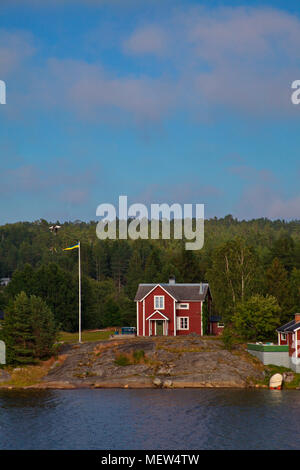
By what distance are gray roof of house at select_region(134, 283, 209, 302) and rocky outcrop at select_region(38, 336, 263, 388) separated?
10683 mm

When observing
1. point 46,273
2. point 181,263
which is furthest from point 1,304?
point 181,263

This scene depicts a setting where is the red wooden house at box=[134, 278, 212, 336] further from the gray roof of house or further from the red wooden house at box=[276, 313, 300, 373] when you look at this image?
the red wooden house at box=[276, 313, 300, 373]

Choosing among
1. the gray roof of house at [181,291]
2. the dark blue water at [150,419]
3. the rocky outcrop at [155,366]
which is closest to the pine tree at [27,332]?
the rocky outcrop at [155,366]

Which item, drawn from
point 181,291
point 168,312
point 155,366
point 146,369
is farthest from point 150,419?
point 181,291

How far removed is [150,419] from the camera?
45562 mm

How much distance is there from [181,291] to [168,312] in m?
3.72

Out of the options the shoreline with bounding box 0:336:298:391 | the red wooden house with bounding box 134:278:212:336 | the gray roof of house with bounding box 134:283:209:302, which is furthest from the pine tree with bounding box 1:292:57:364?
the gray roof of house with bounding box 134:283:209:302

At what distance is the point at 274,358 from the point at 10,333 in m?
26.9

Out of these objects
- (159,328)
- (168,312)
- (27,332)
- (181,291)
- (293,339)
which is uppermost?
(181,291)

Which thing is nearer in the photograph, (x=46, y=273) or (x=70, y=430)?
(x=70, y=430)

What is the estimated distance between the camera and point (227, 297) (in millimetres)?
82562

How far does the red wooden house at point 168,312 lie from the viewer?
257 ft

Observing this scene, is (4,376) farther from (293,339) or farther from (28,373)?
(293,339)
